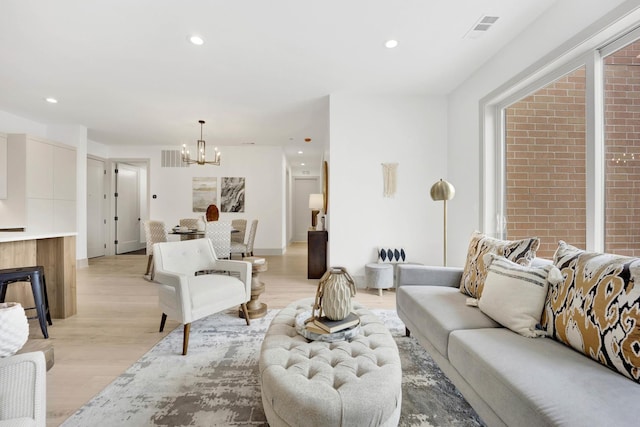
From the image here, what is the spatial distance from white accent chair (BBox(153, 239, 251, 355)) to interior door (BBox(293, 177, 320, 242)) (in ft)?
25.5

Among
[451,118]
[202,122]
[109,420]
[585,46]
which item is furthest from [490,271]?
[202,122]

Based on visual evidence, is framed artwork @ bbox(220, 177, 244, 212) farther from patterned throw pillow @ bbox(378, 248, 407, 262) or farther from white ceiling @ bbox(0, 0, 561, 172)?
patterned throw pillow @ bbox(378, 248, 407, 262)

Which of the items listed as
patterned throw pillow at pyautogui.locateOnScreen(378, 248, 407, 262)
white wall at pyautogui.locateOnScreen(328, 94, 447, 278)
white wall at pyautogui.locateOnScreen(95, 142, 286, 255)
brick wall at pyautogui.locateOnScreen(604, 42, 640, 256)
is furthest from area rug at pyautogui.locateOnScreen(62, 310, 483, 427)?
white wall at pyautogui.locateOnScreen(95, 142, 286, 255)

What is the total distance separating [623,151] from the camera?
6.37 feet

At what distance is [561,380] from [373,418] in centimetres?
72

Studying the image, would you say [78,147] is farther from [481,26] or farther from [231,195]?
[481,26]

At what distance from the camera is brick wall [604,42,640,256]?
1868 mm

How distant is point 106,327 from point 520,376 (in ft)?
10.6

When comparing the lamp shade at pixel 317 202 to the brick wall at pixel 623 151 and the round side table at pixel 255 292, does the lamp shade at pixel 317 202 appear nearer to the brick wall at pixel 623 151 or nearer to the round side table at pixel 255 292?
the round side table at pixel 255 292

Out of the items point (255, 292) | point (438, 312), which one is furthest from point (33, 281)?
point (438, 312)

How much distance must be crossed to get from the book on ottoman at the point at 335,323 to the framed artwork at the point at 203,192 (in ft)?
20.5

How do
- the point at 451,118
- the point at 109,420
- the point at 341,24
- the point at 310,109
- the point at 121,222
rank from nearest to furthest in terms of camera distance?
the point at 109,420, the point at 341,24, the point at 451,118, the point at 310,109, the point at 121,222

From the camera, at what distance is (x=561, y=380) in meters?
1.04

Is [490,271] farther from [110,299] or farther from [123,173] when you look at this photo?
[123,173]
